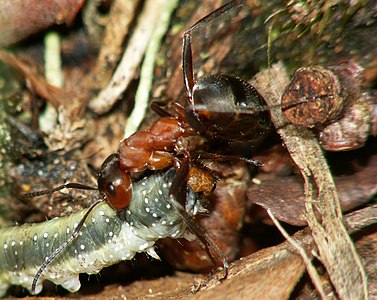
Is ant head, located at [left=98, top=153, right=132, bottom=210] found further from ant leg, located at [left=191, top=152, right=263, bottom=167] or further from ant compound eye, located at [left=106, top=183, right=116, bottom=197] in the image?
ant leg, located at [left=191, top=152, right=263, bottom=167]

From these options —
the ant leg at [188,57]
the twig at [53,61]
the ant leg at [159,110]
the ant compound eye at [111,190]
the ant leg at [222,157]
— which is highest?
the twig at [53,61]

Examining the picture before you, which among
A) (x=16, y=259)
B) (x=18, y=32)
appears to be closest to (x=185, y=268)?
(x=16, y=259)

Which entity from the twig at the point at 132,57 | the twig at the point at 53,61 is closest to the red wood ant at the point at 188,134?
the twig at the point at 132,57

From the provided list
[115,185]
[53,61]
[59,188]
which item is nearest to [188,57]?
[115,185]

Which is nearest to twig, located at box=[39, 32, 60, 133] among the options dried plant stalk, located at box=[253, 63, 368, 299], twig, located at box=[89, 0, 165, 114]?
twig, located at box=[89, 0, 165, 114]

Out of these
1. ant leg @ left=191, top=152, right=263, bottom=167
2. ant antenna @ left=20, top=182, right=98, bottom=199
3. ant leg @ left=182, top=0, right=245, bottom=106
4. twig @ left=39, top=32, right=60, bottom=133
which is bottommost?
ant leg @ left=191, top=152, right=263, bottom=167

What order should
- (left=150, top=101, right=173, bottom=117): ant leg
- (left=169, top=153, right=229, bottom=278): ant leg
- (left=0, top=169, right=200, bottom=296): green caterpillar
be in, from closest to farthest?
(left=169, top=153, right=229, bottom=278): ant leg
(left=0, top=169, right=200, bottom=296): green caterpillar
(left=150, top=101, right=173, bottom=117): ant leg

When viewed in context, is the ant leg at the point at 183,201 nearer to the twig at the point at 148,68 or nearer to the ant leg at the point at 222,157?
the ant leg at the point at 222,157
